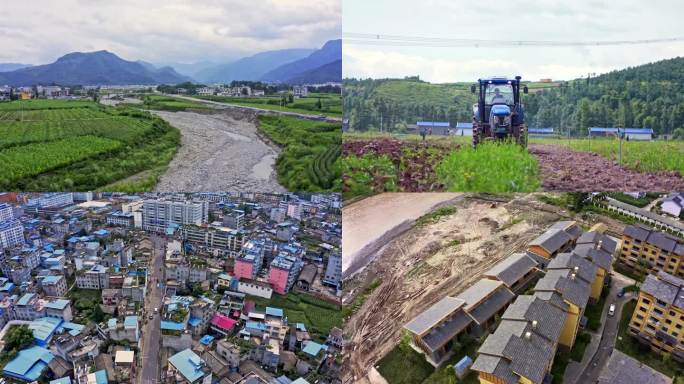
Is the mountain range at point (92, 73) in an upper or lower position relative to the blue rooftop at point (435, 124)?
upper

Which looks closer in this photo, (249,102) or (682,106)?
(249,102)

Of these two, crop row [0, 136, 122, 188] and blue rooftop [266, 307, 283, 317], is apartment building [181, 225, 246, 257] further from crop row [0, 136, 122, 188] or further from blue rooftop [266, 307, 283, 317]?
crop row [0, 136, 122, 188]

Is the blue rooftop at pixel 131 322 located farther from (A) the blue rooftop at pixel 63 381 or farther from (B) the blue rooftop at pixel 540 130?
(B) the blue rooftop at pixel 540 130

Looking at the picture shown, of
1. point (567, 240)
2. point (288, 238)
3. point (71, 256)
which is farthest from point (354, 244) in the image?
point (71, 256)

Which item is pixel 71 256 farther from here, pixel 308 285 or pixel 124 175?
pixel 308 285

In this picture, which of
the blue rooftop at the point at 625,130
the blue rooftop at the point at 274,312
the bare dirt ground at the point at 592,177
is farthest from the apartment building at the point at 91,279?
the blue rooftop at the point at 625,130

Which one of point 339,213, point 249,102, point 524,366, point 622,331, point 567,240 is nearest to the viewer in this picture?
point 524,366

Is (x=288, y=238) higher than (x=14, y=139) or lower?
lower
